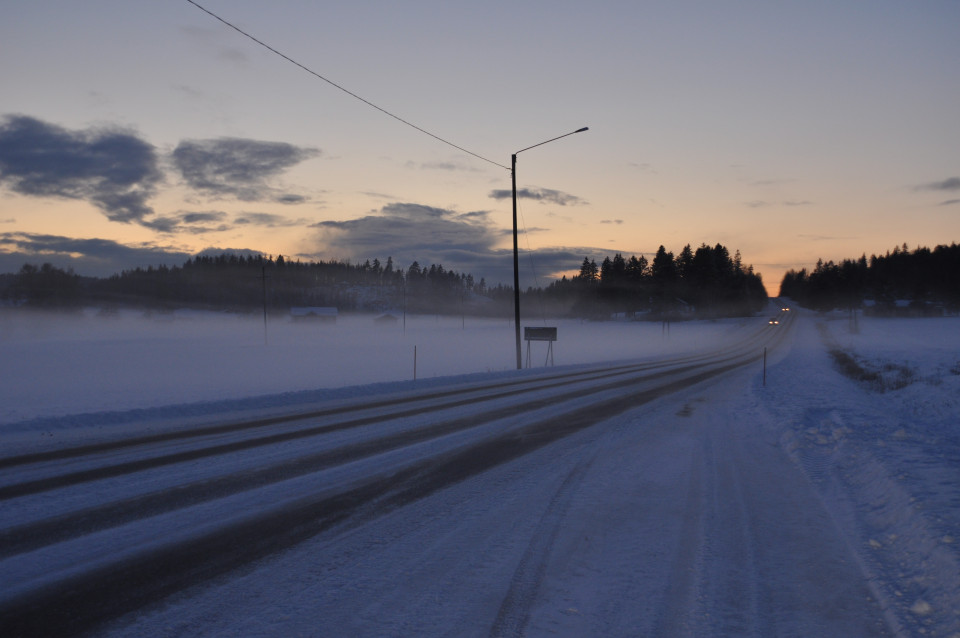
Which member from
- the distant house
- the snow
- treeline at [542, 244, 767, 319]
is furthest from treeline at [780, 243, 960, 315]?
the snow

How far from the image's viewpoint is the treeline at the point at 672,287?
107m

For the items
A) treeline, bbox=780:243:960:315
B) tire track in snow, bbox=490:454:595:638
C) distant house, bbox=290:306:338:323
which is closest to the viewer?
tire track in snow, bbox=490:454:595:638

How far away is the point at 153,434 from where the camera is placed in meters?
9.23

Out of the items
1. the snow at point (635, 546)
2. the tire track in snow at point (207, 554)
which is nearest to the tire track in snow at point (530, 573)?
the snow at point (635, 546)

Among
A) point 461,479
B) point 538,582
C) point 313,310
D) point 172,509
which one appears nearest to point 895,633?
point 538,582

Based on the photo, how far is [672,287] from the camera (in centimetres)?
→ 10575

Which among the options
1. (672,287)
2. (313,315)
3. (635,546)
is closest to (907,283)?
(672,287)

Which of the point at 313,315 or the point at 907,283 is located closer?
the point at 907,283

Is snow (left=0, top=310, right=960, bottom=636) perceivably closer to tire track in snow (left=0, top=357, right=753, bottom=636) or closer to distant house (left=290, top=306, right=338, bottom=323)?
tire track in snow (left=0, top=357, right=753, bottom=636)

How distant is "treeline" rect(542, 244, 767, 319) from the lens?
10731 cm

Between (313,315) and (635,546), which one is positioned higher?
(313,315)

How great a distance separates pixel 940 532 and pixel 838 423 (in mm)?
6278

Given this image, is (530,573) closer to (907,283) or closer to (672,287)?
(672,287)

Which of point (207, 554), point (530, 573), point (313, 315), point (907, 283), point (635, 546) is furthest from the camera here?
point (313, 315)
